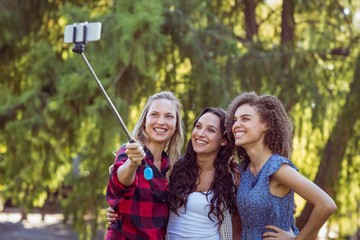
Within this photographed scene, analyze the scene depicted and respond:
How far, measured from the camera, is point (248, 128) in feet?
10.8

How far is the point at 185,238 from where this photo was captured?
3336 millimetres

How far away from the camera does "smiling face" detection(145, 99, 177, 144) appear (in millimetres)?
3449

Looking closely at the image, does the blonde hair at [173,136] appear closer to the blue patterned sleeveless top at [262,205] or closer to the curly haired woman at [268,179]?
the curly haired woman at [268,179]

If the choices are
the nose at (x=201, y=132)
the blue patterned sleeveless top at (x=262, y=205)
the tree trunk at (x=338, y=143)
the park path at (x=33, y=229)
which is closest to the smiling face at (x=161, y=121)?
the nose at (x=201, y=132)

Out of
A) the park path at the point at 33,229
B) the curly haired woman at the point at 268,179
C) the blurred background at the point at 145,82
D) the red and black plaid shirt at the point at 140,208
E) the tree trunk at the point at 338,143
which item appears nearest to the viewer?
the curly haired woman at the point at 268,179

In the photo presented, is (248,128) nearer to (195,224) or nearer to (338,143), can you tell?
(195,224)

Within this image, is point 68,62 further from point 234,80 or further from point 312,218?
point 312,218

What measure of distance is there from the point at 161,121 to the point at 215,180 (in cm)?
38

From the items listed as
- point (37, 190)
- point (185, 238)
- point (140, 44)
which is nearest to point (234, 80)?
point (140, 44)

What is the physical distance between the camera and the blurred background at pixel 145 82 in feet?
21.2

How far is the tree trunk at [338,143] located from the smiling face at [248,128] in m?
3.92

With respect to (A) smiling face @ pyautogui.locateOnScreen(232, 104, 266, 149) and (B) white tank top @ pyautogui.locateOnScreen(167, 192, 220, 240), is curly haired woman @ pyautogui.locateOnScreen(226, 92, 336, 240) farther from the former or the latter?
(B) white tank top @ pyautogui.locateOnScreen(167, 192, 220, 240)

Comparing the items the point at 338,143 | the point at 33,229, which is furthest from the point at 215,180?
the point at 33,229

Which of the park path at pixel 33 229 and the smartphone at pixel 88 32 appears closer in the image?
the smartphone at pixel 88 32
